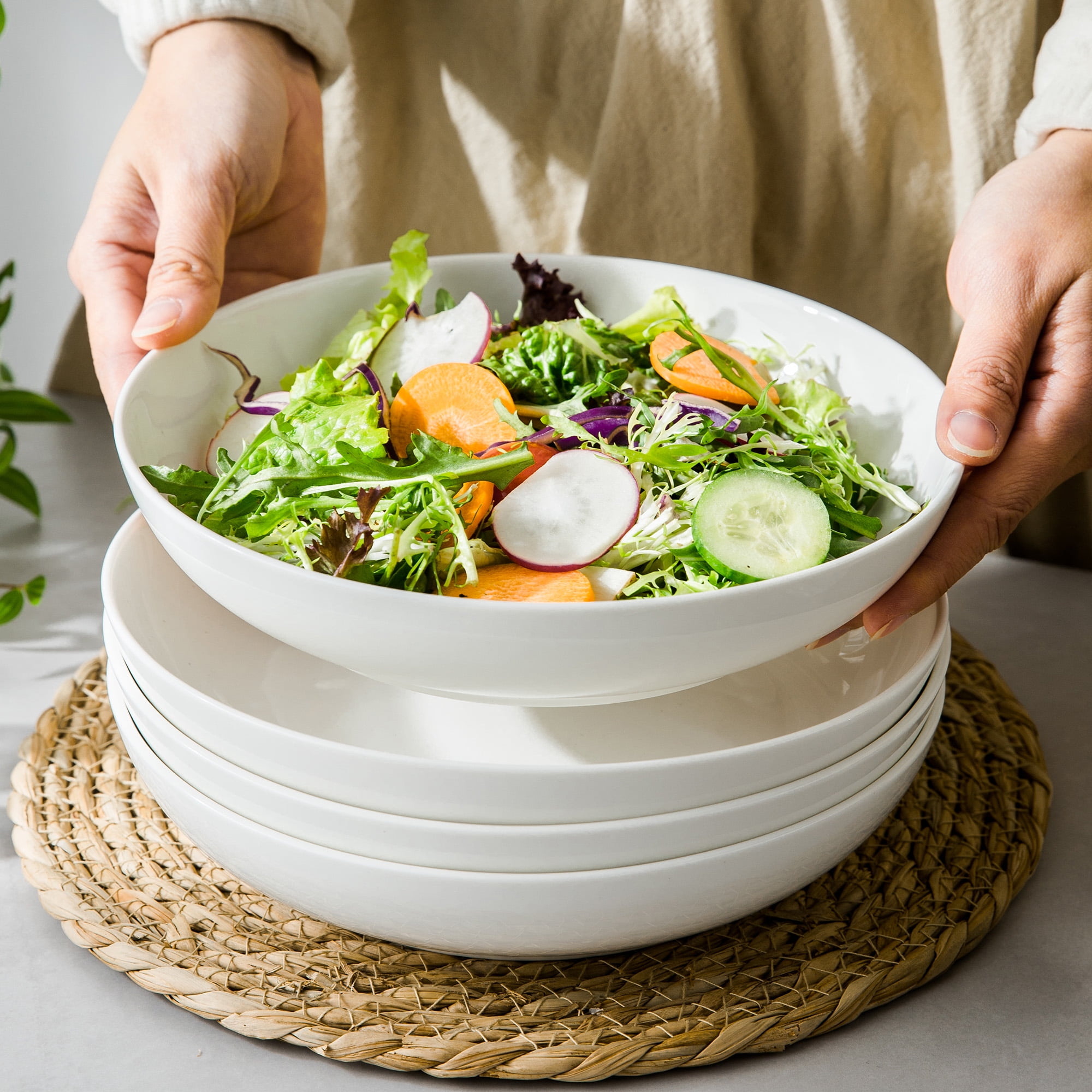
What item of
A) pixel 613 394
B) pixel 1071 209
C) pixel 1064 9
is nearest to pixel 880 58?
pixel 1064 9

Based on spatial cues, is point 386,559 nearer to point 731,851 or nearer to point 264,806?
point 264,806

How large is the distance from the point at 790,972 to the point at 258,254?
1.19m

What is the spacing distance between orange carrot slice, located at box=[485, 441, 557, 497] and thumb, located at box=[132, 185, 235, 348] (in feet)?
1.25

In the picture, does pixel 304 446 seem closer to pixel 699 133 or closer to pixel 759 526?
pixel 759 526

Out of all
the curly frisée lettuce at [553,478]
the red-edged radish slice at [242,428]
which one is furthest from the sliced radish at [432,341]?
the red-edged radish slice at [242,428]

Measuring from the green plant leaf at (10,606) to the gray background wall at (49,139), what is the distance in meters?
1.43

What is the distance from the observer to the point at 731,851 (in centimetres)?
80

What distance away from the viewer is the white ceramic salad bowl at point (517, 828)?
0.77 metres

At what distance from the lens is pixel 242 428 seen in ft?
3.87

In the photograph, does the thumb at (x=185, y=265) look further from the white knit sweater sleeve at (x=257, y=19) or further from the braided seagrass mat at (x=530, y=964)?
the braided seagrass mat at (x=530, y=964)

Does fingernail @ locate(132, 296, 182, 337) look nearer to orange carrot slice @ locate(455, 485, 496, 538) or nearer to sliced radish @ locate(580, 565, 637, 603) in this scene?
orange carrot slice @ locate(455, 485, 496, 538)

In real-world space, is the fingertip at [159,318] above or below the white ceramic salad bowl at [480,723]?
above

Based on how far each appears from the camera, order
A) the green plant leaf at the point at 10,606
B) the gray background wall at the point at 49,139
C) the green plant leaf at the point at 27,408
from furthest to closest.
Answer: the gray background wall at the point at 49,139 < the green plant leaf at the point at 27,408 < the green plant leaf at the point at 10,606

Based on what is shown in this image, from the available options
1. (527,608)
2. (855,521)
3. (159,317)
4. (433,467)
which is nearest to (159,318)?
(159,317)
